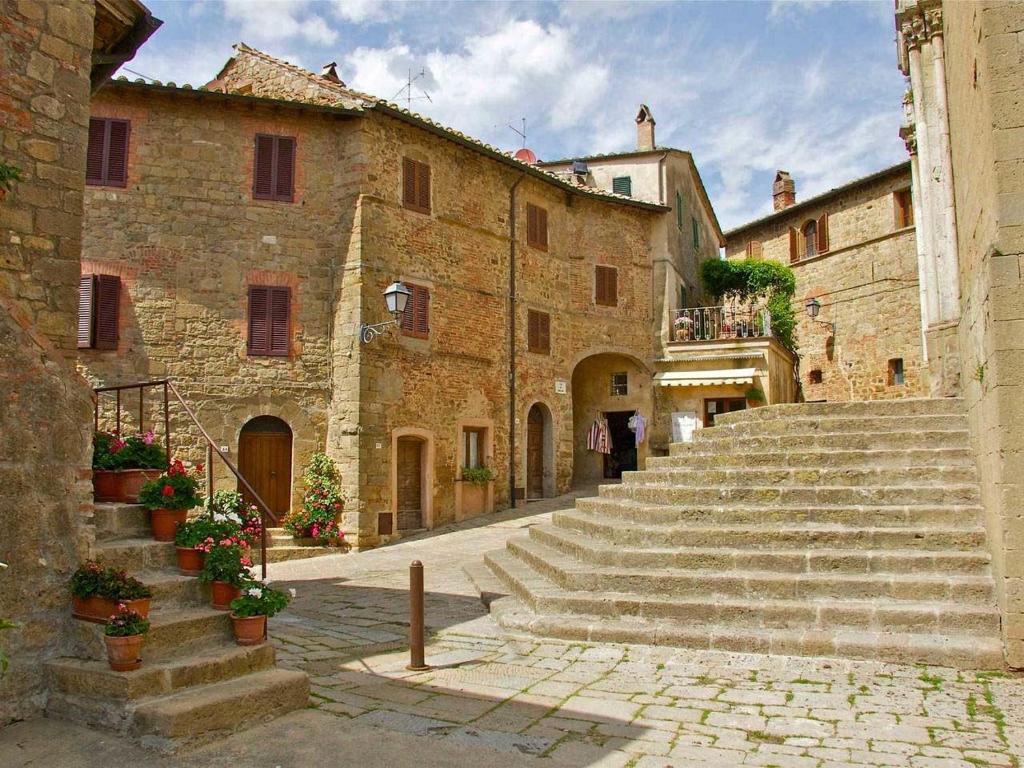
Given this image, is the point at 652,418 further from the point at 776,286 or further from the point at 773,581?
the point at 773,581

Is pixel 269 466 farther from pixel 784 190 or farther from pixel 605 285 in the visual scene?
pixel 784 190

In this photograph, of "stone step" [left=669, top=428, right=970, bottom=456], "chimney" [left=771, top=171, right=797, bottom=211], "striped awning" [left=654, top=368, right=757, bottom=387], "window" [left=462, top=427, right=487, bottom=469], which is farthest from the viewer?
"chimney" [left=771, top=171, right=797, bottom=211]

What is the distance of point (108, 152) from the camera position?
1577 centimetres

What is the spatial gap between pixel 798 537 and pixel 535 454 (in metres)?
13.4

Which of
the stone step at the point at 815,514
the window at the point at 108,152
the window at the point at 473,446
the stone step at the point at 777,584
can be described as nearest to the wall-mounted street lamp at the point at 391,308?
the window at the point at 473,446

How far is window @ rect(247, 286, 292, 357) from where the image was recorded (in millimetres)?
16359

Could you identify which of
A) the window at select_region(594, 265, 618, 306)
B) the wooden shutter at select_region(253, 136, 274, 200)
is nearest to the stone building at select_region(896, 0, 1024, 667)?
the wooden shutter at select_region(253, 136, 274, 200)

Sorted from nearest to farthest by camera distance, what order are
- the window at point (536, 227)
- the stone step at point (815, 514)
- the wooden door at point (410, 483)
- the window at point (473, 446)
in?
the stone step at point (815, 514), the wooden door at point (410, 483), the window at point (473, 446), the window at point (536, 227)

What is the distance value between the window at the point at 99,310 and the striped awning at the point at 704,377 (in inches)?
537

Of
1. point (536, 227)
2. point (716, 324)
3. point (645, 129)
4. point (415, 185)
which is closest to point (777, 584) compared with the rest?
point (415, 185)

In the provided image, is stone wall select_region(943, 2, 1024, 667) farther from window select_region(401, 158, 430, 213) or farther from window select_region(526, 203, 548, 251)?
window select_region(526, 203, 548, 251)

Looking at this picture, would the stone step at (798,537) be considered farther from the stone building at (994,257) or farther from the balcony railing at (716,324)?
the balcony railing at (716,324)

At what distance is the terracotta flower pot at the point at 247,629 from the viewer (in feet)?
18.2

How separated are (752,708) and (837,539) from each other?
9.77ft
